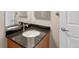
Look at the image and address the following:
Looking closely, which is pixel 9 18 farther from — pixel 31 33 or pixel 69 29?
pixel 69 29

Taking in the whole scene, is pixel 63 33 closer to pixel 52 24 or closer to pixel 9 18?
pixel 52 24

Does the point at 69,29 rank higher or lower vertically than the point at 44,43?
higher

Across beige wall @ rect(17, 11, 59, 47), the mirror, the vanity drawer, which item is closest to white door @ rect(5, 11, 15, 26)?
beige wall @ rect(17, 11, 59, 47)

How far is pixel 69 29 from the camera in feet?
3.97

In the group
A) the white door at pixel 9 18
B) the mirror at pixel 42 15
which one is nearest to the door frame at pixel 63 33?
the mirror at pixel 42 15

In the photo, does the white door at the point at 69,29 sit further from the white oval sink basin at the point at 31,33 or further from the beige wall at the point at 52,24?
the white oval sink basin at the point at 31,33

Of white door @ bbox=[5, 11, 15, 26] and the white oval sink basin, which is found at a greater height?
white door @ bbox=[5, 11, 15, 26]

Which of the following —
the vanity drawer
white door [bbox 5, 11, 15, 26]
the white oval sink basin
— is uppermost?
white door [bbox 5, 11, 15, 26]

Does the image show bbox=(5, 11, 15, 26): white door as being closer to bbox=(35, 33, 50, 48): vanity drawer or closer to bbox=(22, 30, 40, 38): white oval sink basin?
bbox=(22, 30, 40, 38): white oval sink basin

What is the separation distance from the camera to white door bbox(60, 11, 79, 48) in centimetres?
119

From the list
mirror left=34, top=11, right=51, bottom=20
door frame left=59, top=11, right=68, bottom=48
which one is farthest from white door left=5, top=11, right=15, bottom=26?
door frame left=59, top=11, right=68, bottom=48

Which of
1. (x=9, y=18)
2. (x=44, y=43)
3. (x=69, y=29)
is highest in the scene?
(x=9, y=18)

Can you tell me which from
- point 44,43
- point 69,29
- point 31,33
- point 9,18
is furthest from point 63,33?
point 9,18
